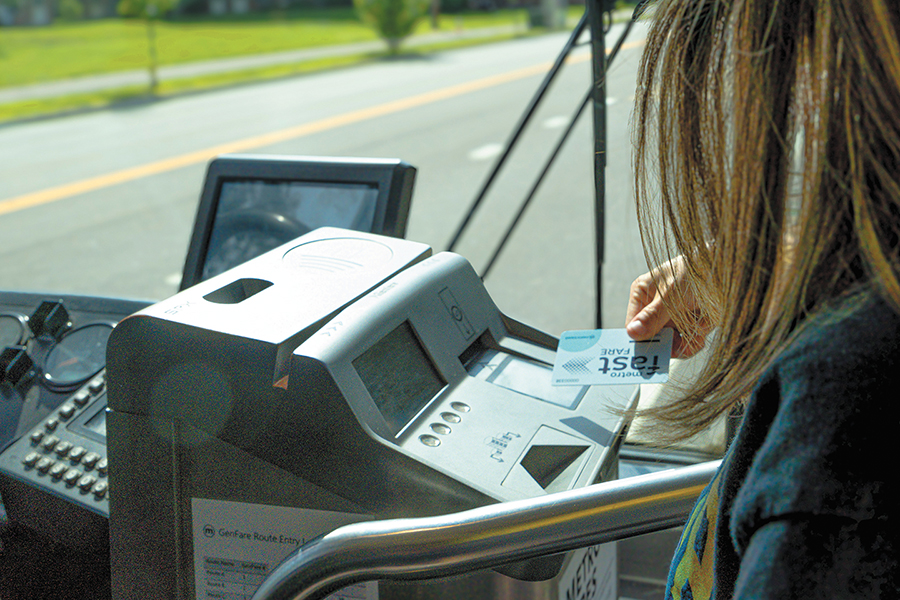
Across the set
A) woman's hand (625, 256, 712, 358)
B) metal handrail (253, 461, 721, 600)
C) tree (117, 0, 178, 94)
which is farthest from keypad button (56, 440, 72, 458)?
tree (117, 0, 178, 94)

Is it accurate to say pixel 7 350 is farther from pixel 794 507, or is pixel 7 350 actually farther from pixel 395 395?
pixel 794 507

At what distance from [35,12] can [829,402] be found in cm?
3158

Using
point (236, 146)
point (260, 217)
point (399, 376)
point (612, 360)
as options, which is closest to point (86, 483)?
point (399, 376)

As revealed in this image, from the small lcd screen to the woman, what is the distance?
1118mm

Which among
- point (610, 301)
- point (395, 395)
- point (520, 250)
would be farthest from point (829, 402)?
point (520, 250)

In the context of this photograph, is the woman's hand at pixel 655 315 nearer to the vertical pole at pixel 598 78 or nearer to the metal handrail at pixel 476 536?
the metal handrail at pixel 476 536

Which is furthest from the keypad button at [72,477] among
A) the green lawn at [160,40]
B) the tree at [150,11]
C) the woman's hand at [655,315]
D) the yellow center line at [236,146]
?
the green lawn at [160,40]

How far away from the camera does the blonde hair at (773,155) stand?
1.71 feet

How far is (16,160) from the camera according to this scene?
9.66 metres

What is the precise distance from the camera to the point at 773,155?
0.58 m

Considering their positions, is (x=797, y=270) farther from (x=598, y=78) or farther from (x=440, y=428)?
(x=598, y=78)

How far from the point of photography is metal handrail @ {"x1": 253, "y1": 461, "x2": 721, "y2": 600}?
2.92ft

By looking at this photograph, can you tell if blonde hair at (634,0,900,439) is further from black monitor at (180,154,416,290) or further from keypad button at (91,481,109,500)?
black monitor at (180,154,416,290)

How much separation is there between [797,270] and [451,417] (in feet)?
2.02
